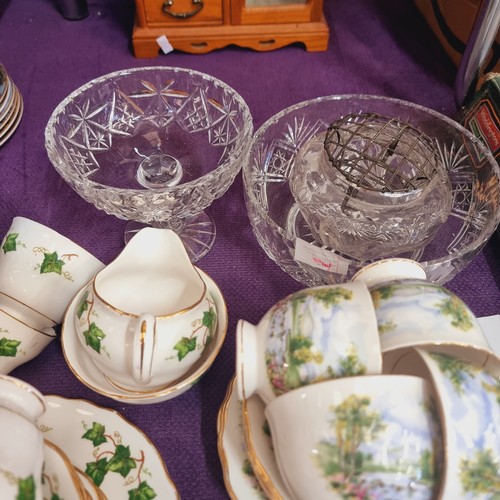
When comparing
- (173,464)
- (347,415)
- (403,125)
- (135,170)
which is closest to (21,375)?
(173,464)

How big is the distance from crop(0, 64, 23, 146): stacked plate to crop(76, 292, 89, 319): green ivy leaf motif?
508 millimetres

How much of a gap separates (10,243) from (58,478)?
0.96 feet

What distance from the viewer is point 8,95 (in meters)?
0.90

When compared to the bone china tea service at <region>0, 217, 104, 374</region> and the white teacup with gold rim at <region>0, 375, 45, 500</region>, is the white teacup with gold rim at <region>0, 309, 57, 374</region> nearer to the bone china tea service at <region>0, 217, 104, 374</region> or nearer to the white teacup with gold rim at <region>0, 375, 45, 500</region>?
the bone china tea service at <region>0, 217, 104, 374</region>

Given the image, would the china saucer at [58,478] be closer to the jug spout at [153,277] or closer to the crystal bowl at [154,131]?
the jug spout at [153,277]

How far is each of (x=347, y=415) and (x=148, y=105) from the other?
644 millimetres

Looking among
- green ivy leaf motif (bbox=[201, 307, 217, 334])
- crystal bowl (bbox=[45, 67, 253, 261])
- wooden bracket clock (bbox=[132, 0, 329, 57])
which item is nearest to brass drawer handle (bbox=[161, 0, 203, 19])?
wooden bracket clock (bbox=[132, 0, 329, 57])

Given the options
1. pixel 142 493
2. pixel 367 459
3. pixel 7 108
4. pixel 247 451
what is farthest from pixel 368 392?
pixel 7 108

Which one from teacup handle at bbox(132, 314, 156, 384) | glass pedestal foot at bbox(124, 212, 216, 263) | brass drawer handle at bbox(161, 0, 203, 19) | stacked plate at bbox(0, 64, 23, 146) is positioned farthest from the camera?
brass drawer handle at bbox(161, 0, 203, 19)

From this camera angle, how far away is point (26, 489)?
1.09ft

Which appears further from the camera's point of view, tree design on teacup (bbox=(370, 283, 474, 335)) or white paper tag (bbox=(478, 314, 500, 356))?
white paper tag (bbox=(478, 314, 500, 356))

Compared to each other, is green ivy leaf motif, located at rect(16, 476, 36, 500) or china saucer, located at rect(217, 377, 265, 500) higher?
green ivy leaf motif, located at rect(16, 476, 36, 500)

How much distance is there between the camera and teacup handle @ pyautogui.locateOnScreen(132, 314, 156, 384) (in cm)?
45

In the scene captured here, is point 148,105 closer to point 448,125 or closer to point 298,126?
point 298,126
